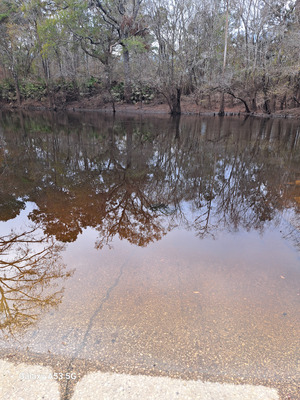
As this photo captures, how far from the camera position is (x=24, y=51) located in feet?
121

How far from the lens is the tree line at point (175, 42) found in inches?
977

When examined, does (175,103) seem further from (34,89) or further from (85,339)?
(85,339)

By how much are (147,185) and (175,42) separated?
28.9 meters

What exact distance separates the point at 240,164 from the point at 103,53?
96.5ft

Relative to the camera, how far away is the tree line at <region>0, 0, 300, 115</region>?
2481 centimetres

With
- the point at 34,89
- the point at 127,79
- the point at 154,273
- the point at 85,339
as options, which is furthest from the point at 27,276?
the point at 34,89

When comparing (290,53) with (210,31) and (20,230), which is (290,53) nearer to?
(210,31)

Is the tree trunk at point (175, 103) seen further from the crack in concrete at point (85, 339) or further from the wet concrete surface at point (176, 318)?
the crack in concrete at point (85, 339)

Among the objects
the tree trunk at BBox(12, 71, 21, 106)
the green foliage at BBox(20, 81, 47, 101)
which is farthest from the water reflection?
the tree trunk at BBox(12, 71, 21, 106)

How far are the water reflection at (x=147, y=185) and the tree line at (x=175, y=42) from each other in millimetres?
16999

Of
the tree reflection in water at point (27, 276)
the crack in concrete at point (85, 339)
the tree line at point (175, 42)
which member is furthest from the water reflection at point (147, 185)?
the tree line at point (175, 42)

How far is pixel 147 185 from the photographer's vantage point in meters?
6.48

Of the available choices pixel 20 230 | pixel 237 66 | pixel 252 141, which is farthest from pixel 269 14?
pixel 20 230

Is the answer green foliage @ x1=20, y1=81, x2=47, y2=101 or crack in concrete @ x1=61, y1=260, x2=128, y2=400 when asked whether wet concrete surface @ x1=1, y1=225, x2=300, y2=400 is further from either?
green foliage @ x1=20, y1=81, x2=47, y2=101
